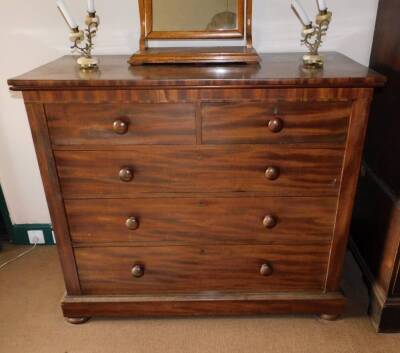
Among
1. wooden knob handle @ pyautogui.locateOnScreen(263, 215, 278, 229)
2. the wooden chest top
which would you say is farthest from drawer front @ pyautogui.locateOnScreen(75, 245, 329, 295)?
the wooden chest top

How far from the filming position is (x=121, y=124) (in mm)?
1280

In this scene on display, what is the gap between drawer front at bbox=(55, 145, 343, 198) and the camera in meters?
1.34

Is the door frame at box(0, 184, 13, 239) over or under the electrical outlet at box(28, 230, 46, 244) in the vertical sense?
over

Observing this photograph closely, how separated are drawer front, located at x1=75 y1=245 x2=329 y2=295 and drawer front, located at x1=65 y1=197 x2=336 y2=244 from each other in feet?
0.16

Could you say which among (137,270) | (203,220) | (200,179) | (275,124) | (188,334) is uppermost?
(275,124)

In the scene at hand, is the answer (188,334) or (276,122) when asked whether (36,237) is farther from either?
(276,122)

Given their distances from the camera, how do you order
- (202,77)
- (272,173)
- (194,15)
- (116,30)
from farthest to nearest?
(116,30) → (194,15) → (272,173) → (202,77)

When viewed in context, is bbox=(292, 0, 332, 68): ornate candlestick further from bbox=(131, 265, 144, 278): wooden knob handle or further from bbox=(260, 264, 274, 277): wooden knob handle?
bbox=(131, 265, 144, 278): wooden knob handle

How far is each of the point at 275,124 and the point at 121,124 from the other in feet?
1.72

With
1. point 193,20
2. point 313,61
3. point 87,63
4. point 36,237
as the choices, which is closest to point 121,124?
point 87,63

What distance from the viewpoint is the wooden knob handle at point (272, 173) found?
4.41ft

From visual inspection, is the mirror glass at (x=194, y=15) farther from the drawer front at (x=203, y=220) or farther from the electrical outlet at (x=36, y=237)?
the electrical outlet at (x=36, y=237)

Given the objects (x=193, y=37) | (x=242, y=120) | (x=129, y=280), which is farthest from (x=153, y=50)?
(x=129, y=280)

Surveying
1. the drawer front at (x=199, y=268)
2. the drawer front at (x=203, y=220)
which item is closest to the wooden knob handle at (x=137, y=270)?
the drawer front at (x=199, y=268)
